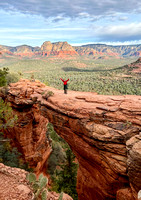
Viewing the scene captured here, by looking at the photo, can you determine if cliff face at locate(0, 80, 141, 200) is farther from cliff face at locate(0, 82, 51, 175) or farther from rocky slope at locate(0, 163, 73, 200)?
cliff face at locate(0, 82, 51, 175)

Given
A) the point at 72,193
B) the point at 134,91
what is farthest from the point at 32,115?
the point at 134,91

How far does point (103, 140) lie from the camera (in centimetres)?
916

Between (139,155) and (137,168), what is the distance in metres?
0.80

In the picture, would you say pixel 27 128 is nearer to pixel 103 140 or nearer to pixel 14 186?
pixel 14 186

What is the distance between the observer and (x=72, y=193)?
14766 mm

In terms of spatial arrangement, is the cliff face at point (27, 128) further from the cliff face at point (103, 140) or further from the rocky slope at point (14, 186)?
the rocky slope at point (14, 186)

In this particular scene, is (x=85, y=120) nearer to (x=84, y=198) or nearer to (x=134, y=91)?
(x=84, y=198)

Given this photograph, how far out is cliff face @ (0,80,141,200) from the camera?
802 cm

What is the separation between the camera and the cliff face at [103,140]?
802 centimetres

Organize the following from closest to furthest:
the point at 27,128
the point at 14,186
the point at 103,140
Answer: the point at 14,186 → the point at 103,140 → the point at 27,128

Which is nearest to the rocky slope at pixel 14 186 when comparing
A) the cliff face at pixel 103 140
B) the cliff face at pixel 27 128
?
the cliff face at pixel 103 140

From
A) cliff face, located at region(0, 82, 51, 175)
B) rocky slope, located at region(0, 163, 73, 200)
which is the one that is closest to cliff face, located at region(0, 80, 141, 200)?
rocky slope, located at region(0, 163, 73, 200)

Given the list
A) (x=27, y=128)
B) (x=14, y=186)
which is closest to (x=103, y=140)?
(x=14, y=186)

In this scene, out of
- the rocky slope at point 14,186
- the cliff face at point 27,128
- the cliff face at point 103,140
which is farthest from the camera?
the cliff face at point 27,128
